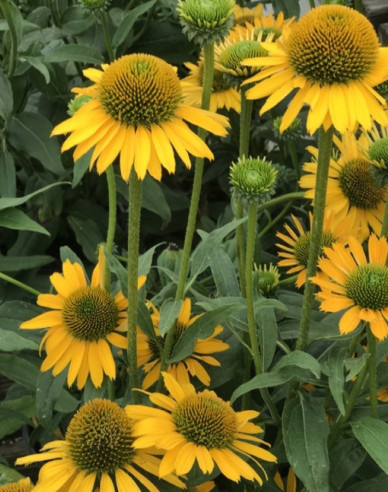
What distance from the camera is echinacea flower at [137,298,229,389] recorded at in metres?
1.01

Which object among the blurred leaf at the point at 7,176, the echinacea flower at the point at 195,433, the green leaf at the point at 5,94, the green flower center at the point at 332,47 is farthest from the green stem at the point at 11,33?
the echinacea flower at the point at 195,433

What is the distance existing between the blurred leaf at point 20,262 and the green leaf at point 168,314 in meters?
0.63

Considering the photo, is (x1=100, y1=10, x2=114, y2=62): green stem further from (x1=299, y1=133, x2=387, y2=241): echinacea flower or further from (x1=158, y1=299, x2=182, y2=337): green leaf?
(x1=158, y1=299, x2=182, y2=337): green leaf

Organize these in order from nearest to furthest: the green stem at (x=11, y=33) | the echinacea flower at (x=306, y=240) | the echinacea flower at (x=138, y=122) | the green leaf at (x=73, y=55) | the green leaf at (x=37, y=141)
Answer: the echinacea flower at (x=138, y=122), the echinacea flower at (x=306, y=240), the green stem at (x=11, y=33), the green leaf at (x=73, y=55), the green leaf at (x=37, y=141)

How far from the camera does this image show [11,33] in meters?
1.41

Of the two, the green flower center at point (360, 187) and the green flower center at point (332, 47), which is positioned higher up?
the green flower center at point (332, 47)

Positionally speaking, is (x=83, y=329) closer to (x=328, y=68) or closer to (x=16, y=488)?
(x=16, y=488)

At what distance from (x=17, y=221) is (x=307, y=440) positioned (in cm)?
59

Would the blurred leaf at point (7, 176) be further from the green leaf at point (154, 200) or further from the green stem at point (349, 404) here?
the green stem at point (349, 404)

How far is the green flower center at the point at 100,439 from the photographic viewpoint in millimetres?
815

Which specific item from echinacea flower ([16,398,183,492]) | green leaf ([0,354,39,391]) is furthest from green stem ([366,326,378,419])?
green leaf ([0,354,39,391])

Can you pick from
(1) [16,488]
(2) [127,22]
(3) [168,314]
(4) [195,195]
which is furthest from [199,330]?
(2) [127,22]

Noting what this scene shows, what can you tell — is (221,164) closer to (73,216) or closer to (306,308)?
(73,216)

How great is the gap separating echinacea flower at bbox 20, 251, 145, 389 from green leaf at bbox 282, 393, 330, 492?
0.75ft
